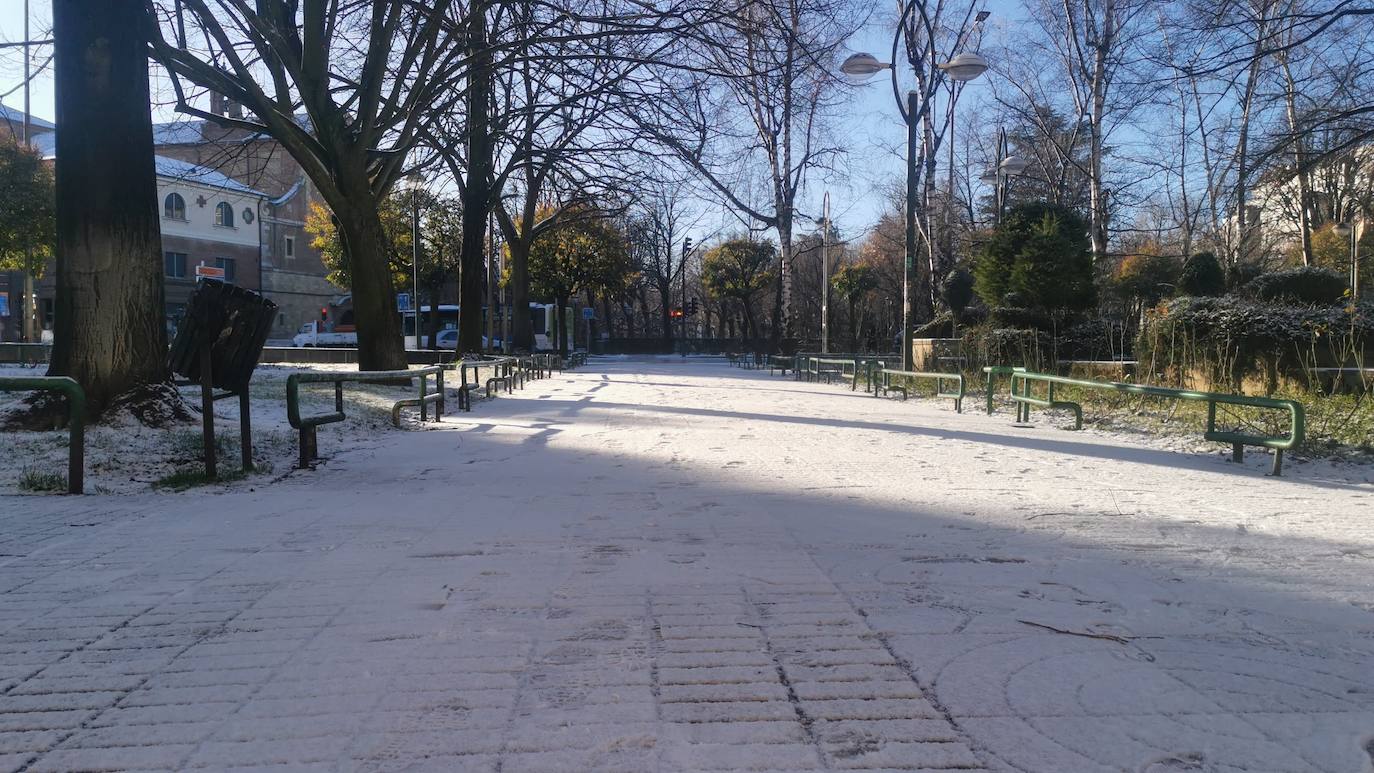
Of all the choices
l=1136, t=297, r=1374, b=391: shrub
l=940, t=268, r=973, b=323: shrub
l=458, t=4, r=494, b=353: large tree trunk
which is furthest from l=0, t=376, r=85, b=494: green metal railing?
l=940, t=268, r=973, b=323: shrub

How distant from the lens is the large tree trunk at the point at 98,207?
7.98m

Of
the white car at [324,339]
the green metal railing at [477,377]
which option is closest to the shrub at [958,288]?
the green metal railing at [477,377]

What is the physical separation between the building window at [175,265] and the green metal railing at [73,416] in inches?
2026

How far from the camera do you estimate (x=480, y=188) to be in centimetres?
2239

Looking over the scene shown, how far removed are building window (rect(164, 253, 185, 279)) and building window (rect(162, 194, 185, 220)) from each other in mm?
2118

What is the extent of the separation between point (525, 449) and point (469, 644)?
233 inches

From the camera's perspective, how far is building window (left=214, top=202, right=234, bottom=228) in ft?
179

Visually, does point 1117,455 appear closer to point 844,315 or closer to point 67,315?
point 67,315

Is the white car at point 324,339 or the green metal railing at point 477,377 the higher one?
the white car at point 324,339

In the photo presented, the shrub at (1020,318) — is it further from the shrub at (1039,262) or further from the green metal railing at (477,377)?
the green metal railing at (477,377)

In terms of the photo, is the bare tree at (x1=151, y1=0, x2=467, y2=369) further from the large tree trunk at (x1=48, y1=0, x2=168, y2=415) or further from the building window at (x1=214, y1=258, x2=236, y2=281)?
the building window at (x1=214, y1=258, x2=236, y2=281)

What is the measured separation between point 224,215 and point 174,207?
3538 millimetres

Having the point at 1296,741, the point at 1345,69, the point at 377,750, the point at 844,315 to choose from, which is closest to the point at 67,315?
the point at 377,750

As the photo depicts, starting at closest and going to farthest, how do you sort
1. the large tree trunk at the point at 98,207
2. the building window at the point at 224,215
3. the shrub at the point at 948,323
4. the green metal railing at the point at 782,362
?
the large tree trunk at the point at 98,207 → the shrub at the point at 948,323 → the green metal railing at the point at 782,362 → the building window at the point at 224,215
